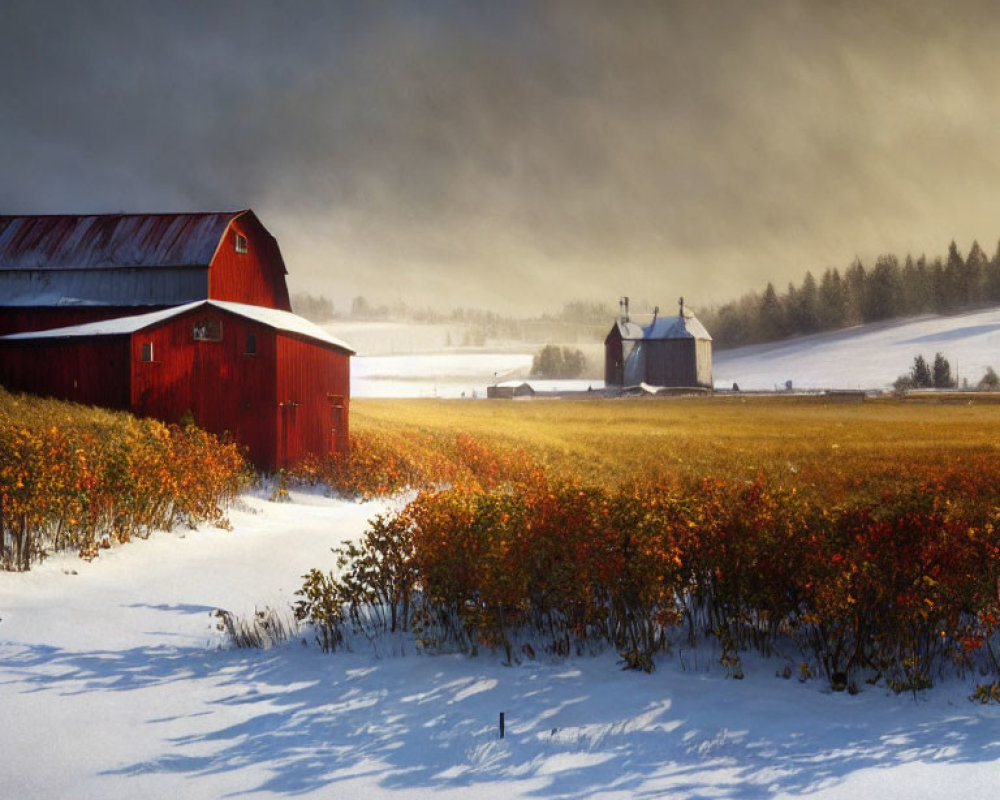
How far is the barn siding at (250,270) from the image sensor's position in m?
28.7

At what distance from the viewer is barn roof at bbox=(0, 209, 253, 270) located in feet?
93.7

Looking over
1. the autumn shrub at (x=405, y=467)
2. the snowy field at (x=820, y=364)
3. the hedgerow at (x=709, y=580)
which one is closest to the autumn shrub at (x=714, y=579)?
the hedgerow at (x=709, y=580)

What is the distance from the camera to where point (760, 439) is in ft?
116

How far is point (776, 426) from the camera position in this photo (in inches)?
1667

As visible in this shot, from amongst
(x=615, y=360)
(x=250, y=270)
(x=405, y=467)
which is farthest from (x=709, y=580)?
(x=615, y=360)

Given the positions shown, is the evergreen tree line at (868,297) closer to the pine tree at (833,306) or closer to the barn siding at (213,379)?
the pine tree at (833,306)

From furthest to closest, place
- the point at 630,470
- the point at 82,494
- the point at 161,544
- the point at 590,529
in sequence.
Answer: the point at 630,470 → the point at 161,544 → the point at 82,494 → the point at 590,529

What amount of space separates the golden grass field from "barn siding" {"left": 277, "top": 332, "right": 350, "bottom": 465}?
194 inches

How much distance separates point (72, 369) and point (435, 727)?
20.7 m

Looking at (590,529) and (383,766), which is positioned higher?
(590,529)

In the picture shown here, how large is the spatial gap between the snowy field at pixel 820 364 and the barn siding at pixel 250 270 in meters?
64.0

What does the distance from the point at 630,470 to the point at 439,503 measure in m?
15.9

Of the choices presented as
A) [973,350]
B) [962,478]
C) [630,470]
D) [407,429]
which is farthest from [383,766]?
[973,350]

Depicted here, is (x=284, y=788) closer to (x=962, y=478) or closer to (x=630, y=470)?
(x=962, y=478)
